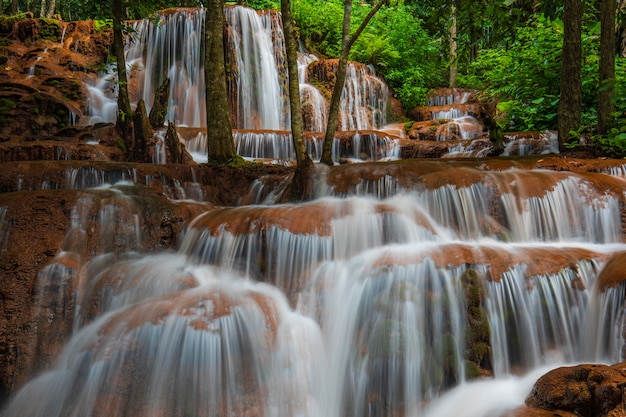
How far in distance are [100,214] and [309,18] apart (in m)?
17.9

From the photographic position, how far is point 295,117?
8.30 m

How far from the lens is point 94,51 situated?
A: 17.7 metres

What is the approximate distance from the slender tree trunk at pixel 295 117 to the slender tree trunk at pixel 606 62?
5790mm

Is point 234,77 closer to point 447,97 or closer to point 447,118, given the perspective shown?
point 447,118

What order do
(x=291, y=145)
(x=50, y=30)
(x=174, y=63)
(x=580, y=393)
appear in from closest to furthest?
1. (x=580, y=393)
2. (x=291, y=145)
3. (x=174, y=63)
4. (x=50, y=30)

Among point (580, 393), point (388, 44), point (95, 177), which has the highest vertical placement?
point (388, 44)

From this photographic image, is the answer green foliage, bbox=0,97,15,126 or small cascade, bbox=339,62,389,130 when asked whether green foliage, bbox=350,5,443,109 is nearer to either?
small cascade, bbox=339,62,389,130

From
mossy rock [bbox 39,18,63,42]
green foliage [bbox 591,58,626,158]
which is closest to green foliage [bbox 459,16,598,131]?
green foliage [bbox 591,58,626,158]

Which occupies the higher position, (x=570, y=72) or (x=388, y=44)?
(x=388, y=44)

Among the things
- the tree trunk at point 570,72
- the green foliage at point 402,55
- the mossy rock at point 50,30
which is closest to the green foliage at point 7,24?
the mossy rock at point 50,30

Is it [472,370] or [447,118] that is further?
[447,118]

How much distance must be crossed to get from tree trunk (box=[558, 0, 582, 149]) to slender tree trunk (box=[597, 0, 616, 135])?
1.30 feet

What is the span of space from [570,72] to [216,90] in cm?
723

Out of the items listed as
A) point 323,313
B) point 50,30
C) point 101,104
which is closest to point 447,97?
point 101,104
